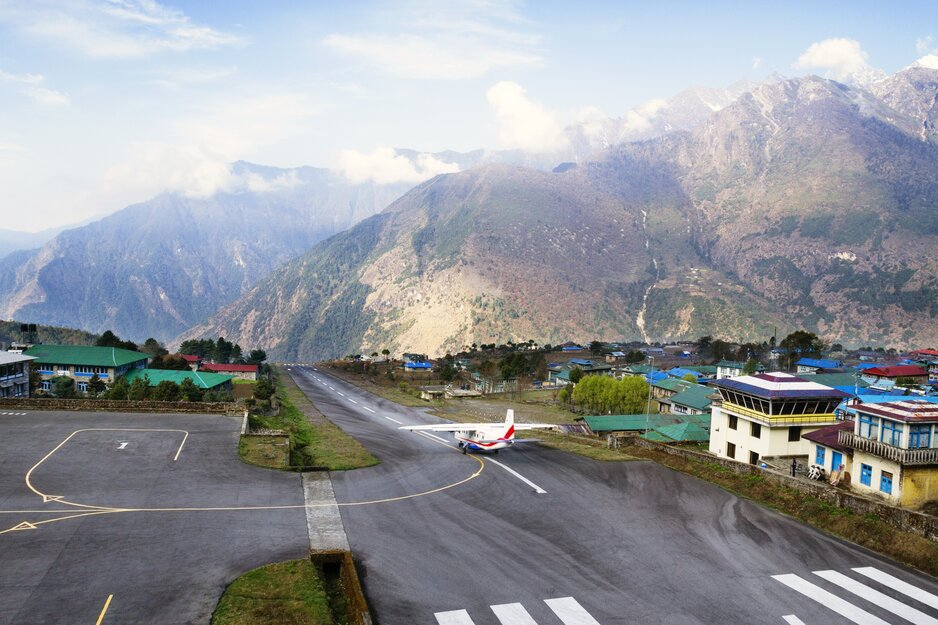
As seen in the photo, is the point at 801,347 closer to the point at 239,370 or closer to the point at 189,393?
the point at 239,370

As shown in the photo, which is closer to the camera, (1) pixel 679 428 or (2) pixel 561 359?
(1) pixel 679 428

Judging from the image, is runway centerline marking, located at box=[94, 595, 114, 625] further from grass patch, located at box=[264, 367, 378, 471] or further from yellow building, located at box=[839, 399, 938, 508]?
yellow building, located at box=[839, 399, 938, 508]

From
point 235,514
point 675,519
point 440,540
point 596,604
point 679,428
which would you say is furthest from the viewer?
point 679,428

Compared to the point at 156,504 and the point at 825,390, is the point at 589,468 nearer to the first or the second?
the point at 825,390

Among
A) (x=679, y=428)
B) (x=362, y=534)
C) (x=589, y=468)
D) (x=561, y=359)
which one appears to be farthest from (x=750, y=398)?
(x=561, y=359)

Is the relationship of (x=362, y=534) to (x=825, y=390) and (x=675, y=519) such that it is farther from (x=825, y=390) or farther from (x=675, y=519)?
(x=825, y=390)

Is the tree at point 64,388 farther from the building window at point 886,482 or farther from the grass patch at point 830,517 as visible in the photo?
the building window at point 886,482

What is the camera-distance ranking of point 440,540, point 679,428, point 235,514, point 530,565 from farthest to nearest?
point 679,428, point 235,514, point 440,540, point 530,565

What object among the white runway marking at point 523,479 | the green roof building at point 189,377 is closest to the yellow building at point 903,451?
the white runway marking at point 523,479

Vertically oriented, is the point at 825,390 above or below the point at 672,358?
above

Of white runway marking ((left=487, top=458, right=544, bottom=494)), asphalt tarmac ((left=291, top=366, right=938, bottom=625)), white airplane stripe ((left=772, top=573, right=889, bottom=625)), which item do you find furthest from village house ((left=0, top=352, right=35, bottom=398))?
white airplane stripe ((left=772, top=573, right=889, bottom=625))
